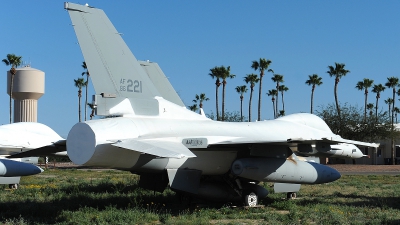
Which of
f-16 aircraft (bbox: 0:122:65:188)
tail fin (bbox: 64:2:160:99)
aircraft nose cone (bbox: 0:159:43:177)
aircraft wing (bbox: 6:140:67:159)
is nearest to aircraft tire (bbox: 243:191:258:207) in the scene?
tail fin (bbox: 64:2:160:99)

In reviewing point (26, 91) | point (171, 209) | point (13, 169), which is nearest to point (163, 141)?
point (171, 209)

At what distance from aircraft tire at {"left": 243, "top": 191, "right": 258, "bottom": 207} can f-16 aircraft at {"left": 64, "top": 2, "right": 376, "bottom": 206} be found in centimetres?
3

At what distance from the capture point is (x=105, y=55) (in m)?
12.4

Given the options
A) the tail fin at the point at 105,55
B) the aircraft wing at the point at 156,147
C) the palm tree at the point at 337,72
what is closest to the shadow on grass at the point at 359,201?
the aircraft wing at the point at 156,147

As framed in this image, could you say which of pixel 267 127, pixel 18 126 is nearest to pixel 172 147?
pixel 267 127

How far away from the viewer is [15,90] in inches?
2215

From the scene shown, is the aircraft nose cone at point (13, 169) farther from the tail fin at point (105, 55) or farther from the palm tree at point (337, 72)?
the palm tree at point (337, 72)

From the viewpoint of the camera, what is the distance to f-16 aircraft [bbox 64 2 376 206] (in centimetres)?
1145

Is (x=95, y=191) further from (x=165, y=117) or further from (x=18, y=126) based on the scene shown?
(x=165, y=117)

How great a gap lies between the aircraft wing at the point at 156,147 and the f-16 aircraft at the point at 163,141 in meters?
0.02

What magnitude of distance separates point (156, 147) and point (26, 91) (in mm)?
48754

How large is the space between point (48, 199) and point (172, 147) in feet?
20.3

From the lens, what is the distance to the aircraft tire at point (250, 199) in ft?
48.2

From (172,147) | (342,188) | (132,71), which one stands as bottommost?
(342,188)
